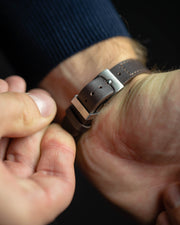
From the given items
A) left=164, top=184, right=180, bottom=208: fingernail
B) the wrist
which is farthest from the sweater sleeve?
left=164, top=184, right=180, bottom=208: fingernail

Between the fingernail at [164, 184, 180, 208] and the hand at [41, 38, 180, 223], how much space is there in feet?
0.09

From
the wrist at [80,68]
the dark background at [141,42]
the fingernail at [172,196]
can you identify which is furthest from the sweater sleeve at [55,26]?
the fingernail at [172,196]

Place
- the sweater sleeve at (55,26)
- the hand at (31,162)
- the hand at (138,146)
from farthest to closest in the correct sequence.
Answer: the sweater sleeve at (55,26), the hand at (138,146), the hand at (31,162)

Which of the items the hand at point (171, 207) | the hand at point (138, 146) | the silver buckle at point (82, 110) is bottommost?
the hand at point (171, 207)

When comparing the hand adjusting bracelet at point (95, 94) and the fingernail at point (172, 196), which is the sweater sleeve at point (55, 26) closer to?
the hand adjusting bracelet at point (95, 94)

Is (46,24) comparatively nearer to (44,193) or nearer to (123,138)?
(123,138)

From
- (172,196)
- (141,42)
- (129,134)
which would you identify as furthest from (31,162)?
(141,42)

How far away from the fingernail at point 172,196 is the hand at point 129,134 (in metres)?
0.03

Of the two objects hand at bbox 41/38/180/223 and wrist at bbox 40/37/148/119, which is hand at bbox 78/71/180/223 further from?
wrist at bbox 40/37/148/119

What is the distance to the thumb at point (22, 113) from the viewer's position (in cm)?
50

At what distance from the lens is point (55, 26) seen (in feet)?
2.48

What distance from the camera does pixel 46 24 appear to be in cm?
76

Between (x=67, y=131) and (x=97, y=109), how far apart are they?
0.11 m

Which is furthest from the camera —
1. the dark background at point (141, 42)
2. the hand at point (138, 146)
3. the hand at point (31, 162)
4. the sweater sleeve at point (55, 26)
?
the dark background at point (141, 42)
